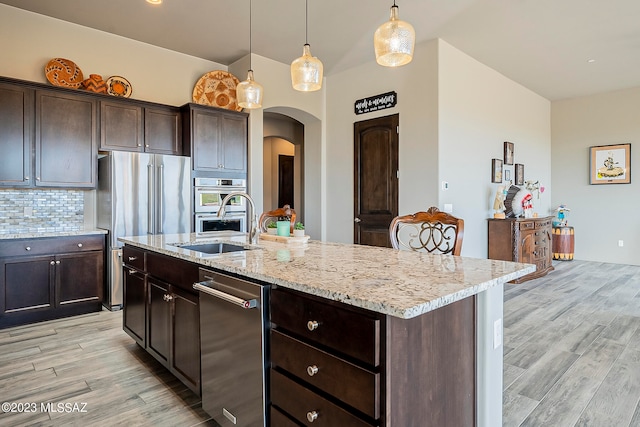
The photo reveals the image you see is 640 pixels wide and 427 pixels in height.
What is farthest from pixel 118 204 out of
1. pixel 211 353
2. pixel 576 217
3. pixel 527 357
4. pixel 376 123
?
pixel 576 217

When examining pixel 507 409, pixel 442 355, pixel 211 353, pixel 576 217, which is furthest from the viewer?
pixel 576 217

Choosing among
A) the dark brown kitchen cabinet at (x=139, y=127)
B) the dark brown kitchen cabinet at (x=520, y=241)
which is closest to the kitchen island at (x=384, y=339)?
the dark brown kitchen cabinet at (x=139, y=127)

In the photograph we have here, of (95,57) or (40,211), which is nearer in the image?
(40,211)

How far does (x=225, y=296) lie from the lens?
1.56m

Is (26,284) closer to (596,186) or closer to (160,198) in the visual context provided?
(160,198)

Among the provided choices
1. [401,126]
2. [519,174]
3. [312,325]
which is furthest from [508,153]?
[312,325]

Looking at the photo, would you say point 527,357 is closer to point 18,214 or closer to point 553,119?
point 18,214

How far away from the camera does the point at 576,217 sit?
7340 millimetres

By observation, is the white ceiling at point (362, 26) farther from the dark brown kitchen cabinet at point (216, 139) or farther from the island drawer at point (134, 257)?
the island drawer at point (134, 257)

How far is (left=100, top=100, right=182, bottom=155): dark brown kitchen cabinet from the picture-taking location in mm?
4031

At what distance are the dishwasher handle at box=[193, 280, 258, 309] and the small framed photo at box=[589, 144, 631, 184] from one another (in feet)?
25.8

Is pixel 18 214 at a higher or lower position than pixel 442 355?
higher

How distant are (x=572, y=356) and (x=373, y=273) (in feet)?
7.45

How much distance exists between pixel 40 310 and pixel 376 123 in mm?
4403
